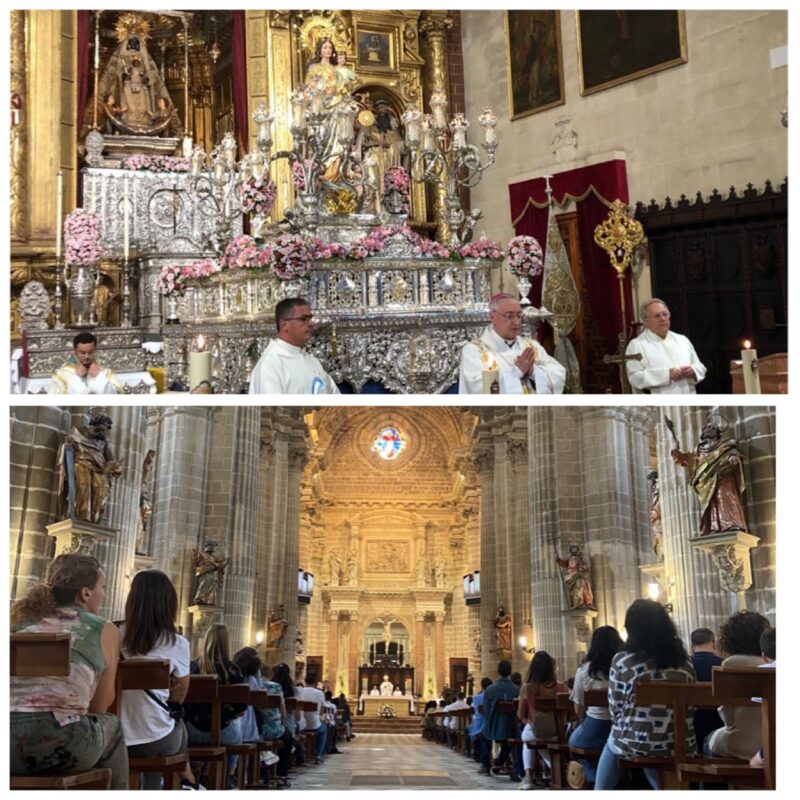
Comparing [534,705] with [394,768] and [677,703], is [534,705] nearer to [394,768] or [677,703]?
[394,768]

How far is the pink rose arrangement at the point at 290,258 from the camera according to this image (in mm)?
10961

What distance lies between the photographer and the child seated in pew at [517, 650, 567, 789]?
631 cm

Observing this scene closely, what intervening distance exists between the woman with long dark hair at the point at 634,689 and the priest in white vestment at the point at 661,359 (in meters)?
3.40

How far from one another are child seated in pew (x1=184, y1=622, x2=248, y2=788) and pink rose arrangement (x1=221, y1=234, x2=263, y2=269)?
5609 mm

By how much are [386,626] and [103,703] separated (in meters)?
3.61

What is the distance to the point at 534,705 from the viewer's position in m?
6.43

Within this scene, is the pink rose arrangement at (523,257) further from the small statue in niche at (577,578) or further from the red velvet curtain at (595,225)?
the small statue in niche at (577,578)

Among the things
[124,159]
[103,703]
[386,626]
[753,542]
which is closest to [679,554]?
[753,542]

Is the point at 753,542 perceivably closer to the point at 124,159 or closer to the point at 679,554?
the point at 679,554

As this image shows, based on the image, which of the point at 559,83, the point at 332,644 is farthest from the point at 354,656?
the point at 559,83

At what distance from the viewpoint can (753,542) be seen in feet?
21.4

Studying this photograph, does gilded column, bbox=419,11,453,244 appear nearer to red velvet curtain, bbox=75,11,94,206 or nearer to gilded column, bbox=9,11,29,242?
red velvet curtain, bbox=75,11,94,206

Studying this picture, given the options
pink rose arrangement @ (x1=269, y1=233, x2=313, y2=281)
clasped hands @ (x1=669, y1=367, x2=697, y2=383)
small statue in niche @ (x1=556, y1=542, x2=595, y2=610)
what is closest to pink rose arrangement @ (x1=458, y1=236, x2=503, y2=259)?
pink rose arrangement @ (x1=269, y1=233, x2=313, y2=281)

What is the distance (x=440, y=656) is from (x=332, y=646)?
0.97 m
